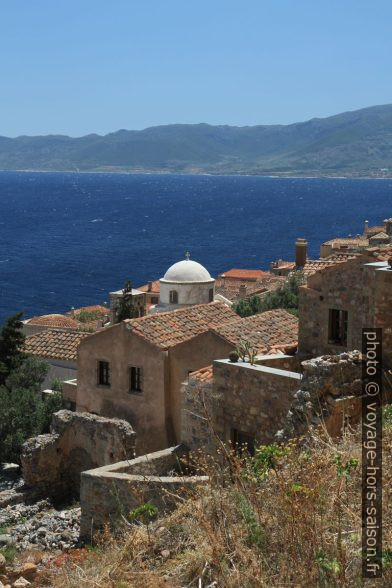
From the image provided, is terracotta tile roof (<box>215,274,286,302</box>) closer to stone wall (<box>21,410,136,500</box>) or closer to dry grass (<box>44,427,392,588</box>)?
stone wall (<box>21,410,136,500</box>)

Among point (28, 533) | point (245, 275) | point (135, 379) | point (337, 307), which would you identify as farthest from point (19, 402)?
point (245, 275)

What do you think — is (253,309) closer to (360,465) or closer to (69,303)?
(360,465)

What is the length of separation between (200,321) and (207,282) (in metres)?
6.04

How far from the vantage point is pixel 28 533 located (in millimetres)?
→ 14727

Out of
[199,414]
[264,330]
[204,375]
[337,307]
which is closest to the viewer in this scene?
[199,414]

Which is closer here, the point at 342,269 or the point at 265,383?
the point at 265,383

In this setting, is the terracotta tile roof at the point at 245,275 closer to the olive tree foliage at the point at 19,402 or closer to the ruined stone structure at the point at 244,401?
the olive tree foliage at the point at 19,402

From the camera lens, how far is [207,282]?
27625mm

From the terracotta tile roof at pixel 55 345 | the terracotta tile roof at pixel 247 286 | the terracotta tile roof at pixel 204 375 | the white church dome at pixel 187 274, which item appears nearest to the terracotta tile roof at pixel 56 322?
the terracotta tile roof at pixel 247 286

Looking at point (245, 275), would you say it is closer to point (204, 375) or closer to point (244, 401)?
point (204, 375)

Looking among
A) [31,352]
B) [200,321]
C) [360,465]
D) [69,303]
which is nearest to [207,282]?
[200,321]

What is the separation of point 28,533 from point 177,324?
757 centimetres

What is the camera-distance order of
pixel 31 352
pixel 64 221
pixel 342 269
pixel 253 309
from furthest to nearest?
1. pixel 64 221
2. pixel 253 309
3. pixel 31 352
4. pixel 342 269

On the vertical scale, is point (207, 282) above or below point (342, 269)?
below
